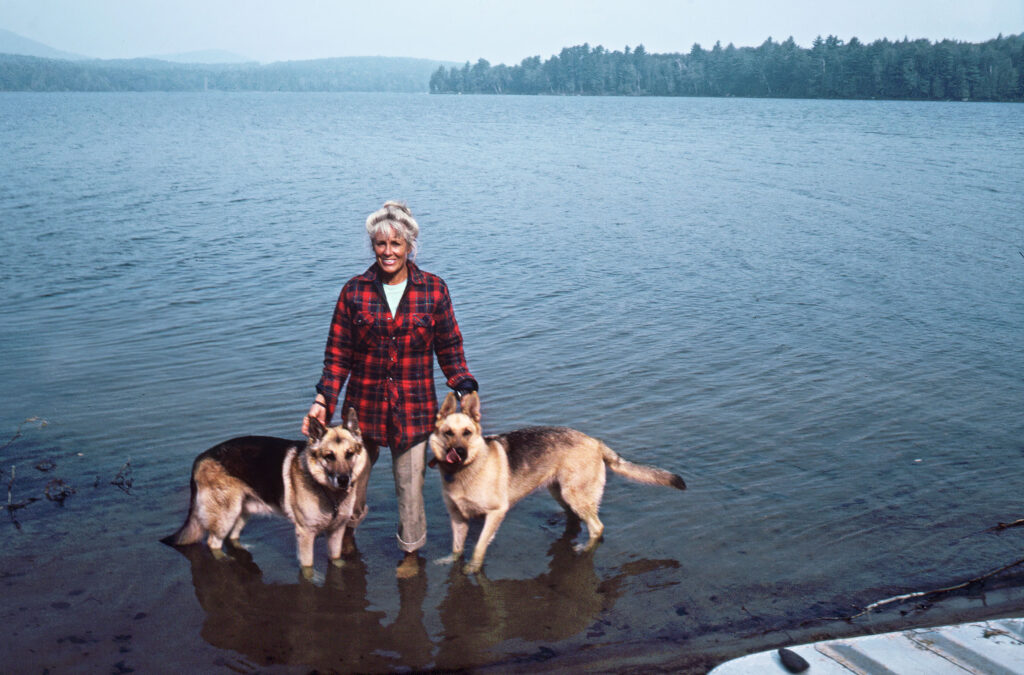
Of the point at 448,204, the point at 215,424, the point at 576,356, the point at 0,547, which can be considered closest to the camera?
the point at 0,547

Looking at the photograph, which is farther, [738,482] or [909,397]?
[909,397]

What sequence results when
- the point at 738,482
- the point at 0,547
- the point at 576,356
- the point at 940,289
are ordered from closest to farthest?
the point at 0,547
the point at 738,482
the point at 576,356
the point at 940,289

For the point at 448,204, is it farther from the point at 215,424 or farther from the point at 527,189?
the point at 215,424

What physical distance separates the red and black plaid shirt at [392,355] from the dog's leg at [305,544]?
84 centimetres

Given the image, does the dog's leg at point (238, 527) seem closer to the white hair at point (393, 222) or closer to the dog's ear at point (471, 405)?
the dog's ear at point (471, 405)

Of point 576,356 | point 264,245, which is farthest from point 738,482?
point 264,245

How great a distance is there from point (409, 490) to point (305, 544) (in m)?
0.87

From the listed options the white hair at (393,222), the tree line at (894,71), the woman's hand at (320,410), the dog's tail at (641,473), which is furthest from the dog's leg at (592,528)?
the tree line at (894,71)

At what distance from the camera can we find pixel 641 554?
6555 millimetres

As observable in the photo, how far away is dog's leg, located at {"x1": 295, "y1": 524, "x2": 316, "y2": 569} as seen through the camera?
19.2 ft

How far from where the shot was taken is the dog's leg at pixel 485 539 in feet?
19.8

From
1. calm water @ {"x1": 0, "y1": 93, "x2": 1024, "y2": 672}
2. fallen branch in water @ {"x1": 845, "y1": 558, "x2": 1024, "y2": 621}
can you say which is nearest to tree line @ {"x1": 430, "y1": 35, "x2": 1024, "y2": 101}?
calm water @ {"x1": 0, "y1": 93, "x2": 1024, "y2": 672}

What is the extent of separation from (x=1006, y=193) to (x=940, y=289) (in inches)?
663

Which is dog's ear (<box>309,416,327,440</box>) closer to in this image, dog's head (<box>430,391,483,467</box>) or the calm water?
dog's head (<box>430,391,483,467</box>)
